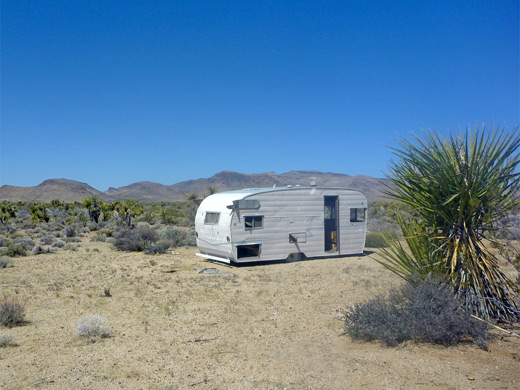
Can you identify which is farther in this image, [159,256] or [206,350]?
[159,256]

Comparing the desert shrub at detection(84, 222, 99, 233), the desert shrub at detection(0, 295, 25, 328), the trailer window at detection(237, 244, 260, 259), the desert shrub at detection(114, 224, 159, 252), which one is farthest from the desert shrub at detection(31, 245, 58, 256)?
the desert shrub at detection(0, 295, 25, 328)

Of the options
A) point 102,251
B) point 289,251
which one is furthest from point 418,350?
point 102,251

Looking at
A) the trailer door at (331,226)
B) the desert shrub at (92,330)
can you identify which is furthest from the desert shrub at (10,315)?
the trailer door at (331,226)

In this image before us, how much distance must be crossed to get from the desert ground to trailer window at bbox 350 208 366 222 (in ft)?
11.1

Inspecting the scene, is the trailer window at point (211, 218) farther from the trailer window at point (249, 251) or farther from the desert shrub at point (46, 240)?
the desert shrub at point (46, 240)

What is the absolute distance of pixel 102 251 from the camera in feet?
54.2

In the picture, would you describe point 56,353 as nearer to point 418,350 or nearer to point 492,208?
point 418,350

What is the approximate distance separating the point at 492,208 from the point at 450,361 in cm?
230

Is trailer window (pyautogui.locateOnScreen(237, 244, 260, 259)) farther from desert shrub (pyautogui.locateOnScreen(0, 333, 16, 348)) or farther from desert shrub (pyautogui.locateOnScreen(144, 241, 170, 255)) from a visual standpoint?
desert shrub (pyautogui.locateOnScreen(0, 333, 16, 348))

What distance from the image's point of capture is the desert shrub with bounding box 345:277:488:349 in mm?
5074

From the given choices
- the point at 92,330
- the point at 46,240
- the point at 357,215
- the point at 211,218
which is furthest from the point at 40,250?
the point at 357,215

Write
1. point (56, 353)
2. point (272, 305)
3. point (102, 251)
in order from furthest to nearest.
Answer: point (102, 251), point (272, 305), point (56, 353)

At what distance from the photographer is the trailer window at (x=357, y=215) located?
14.6 metres

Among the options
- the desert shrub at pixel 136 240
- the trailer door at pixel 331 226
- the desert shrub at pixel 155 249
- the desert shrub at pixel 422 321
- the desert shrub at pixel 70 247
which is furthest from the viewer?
the desert shrub at pixel 136 240
